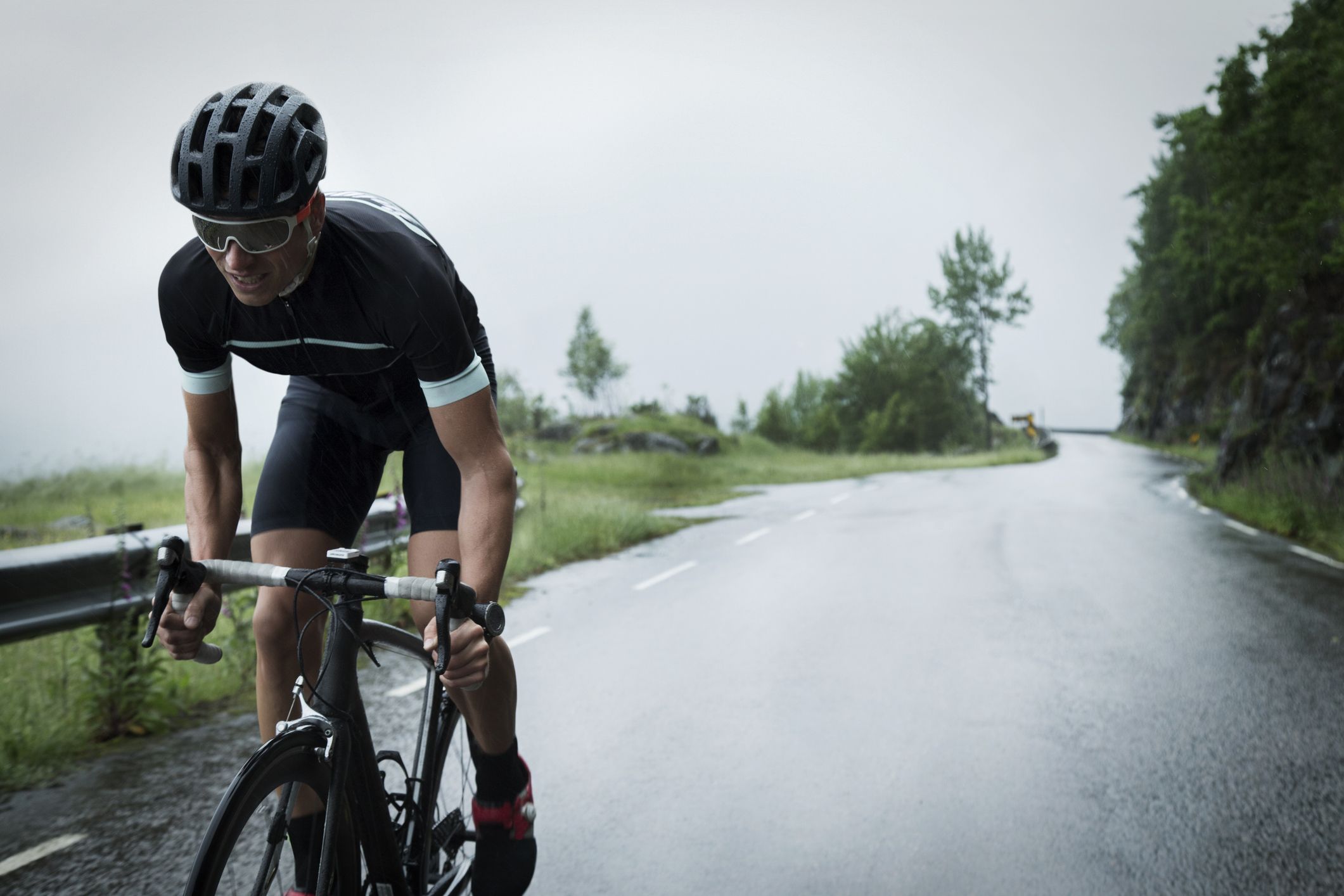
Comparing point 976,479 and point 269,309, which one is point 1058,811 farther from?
point 976,479

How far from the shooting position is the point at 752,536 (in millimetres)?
13188

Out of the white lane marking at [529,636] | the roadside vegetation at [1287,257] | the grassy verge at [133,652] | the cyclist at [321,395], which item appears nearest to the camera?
the cyclist at [321,395]

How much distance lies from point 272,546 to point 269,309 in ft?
1.94

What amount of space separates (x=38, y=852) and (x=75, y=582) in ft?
5.25

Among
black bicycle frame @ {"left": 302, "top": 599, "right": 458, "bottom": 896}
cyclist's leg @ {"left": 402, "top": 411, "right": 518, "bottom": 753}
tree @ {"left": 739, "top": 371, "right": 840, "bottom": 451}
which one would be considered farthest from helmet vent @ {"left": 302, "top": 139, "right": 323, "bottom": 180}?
tree @ {"left": 739, "top": 371, "right": 840, "bottom": 451}

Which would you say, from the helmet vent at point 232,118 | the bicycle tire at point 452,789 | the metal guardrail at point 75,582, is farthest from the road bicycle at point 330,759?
the metal guardrail at point 75,582

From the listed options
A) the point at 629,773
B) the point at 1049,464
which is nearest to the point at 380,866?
the point at 629,773

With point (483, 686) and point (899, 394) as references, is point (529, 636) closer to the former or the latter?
point (483, 686)

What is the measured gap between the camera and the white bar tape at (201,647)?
1998mm

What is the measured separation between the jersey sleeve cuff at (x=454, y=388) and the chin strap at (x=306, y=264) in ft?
1.06

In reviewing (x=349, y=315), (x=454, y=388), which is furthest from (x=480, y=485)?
(x=349, y=315)

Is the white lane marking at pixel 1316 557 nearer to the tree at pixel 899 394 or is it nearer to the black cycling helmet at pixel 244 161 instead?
Answer: the black cycling helmet at pixel 244 161

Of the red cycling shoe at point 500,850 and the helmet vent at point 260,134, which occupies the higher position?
the helmet vent at point 260,134

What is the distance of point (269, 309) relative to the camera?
87.6 inches
